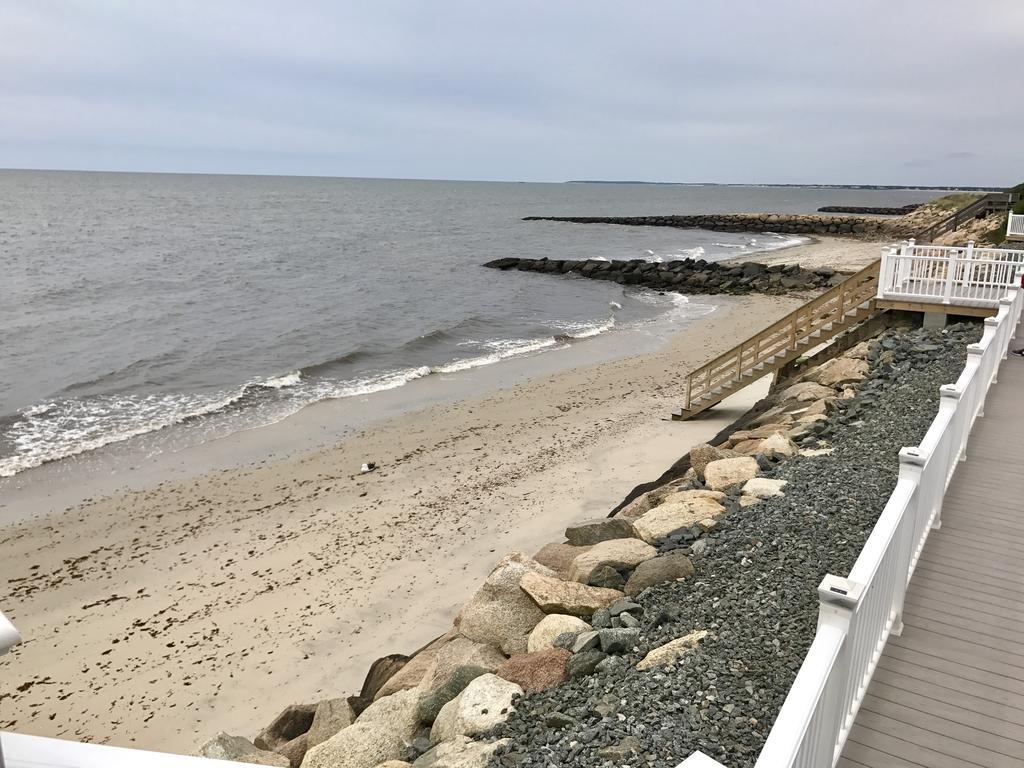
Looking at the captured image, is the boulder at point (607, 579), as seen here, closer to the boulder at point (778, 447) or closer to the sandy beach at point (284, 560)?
the sandy beach at point (284, 560)

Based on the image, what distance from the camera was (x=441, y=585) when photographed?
986 centimetres

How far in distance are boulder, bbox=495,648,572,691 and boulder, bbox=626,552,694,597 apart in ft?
3.41

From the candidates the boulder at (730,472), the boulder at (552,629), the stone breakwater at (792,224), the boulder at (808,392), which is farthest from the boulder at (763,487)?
the stone breakwater at (792,224)

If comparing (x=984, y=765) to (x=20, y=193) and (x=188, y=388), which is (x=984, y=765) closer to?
(x=188, y=388)

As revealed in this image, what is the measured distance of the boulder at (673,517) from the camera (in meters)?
7.40

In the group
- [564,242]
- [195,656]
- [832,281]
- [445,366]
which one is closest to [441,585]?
[195,656]

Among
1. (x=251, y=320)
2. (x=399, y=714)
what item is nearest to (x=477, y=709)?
(x=399, y=714)

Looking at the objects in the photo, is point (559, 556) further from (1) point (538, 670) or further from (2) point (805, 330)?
(2) point (805, 330)

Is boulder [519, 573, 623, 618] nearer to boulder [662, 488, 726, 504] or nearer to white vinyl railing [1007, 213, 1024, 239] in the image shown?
boulder [662, 488, 726, 504]

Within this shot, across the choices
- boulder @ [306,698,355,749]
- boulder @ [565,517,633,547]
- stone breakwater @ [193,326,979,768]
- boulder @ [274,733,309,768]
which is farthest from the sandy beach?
boulder @ [565,517,633,547]

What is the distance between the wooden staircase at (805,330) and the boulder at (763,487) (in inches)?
321

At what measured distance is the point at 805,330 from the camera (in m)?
15.8

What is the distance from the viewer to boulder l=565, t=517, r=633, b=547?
8227 mm

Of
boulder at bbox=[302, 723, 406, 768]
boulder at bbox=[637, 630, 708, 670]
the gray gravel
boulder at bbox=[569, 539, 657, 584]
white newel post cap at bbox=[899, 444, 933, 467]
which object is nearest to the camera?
the gray gravel
